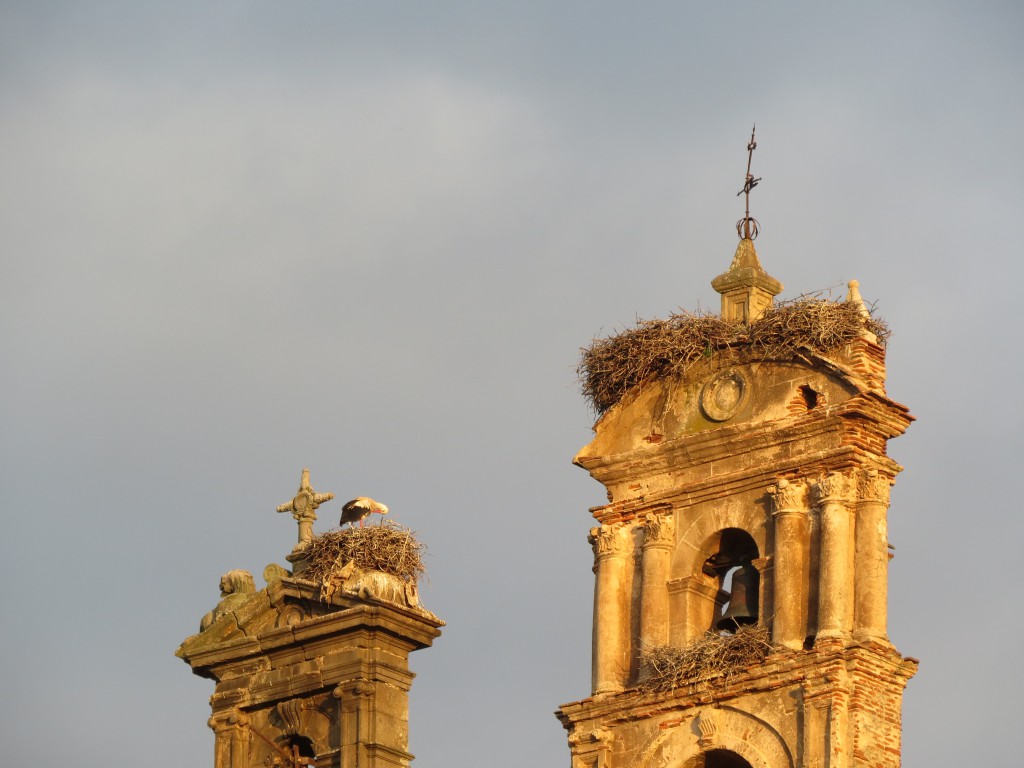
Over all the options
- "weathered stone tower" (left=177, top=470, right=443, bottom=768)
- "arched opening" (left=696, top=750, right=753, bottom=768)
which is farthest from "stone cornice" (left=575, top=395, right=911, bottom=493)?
"weathered stone tower" (left=177, top=470, right=443, bottom=768)

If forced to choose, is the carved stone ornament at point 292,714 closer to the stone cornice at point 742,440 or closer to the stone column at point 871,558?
the stone cornice at point 742,440

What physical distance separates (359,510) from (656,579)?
3.00 meters

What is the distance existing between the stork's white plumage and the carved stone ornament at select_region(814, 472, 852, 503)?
402 centimetres

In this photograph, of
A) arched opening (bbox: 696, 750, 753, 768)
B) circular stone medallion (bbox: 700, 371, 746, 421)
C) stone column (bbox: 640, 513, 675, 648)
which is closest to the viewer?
arched opening (bbox: 696, 750, 753, 768)

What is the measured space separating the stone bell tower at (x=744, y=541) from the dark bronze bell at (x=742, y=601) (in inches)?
0.5

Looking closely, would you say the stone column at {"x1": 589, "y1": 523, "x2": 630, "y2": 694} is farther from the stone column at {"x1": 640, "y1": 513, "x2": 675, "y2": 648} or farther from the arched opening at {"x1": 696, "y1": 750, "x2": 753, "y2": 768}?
the arched opening at {"x1": 696, "y1": 750, "x2": 753, "y2": 768}

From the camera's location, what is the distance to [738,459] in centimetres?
4478

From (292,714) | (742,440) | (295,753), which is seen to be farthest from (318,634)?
(742,440)

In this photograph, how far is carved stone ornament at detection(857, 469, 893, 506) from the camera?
143ft

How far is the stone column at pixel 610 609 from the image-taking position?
4472cm

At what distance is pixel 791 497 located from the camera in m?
43.9

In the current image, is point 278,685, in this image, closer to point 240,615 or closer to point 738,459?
point 240,615

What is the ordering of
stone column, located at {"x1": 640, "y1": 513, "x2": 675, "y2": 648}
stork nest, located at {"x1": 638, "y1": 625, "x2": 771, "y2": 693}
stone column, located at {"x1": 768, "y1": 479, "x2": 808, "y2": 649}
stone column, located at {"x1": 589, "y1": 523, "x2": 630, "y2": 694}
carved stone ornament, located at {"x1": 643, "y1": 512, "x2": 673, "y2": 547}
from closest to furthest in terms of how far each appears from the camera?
1. stone column, located at {"x1": 768, "y1": 479, "x2": 808, "y2": 649}
2. stork nest, located at {"x1": 638, "y1": 625, "x2": 771, "y2": 693}
3. stone column, located at {"x1": 640, "y1": 513, "x2": 675, "y2": 648}
4. stone column, located at {"x1": 589, "y1": 523, "x2": 630, "y2": 694}
5. carved stone ornament, located at {"x1": 643, "y1": 512, "x2": 673, "y2": 547}

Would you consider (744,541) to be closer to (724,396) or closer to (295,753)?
(724,396)
